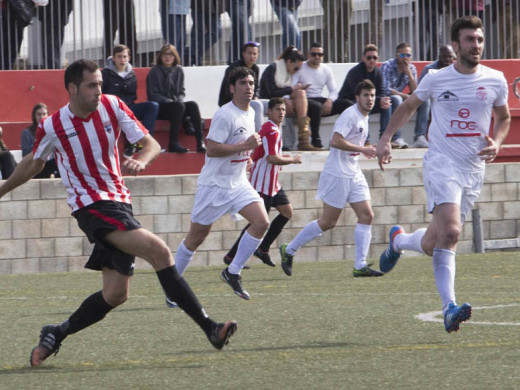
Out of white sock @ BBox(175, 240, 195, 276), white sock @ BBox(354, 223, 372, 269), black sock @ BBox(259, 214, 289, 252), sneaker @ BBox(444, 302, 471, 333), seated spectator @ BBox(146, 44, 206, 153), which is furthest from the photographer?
seated spectator @ BBox(146, 44, 206, 153)

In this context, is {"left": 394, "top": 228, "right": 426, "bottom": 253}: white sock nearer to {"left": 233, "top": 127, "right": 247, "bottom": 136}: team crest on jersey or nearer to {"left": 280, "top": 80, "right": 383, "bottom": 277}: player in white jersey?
{"left": 233, "top": 127, "right": 247, "bottom": 136}: team crest on jersey

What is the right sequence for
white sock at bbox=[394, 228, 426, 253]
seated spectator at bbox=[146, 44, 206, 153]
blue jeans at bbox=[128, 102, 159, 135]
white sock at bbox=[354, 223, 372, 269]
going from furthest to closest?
seated spectator at bbox=[146, 44, 206, 153], blue jeans at bbox=[128, 102, 159, 135], white sock at bbox=[354, 223, 372, 269], white sock at bbox=[394, 228, 426, 253]

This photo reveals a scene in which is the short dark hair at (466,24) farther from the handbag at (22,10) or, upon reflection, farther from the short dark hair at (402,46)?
the handbag at (22,10)

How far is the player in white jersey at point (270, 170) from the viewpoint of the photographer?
12.6 m

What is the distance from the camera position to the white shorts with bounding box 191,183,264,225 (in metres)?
9.91

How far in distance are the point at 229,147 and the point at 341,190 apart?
273 centimetres

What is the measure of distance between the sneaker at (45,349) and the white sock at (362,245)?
19.3ft

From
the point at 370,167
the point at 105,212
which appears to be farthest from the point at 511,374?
the point at 370,167

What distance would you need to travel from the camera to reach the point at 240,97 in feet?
32.9

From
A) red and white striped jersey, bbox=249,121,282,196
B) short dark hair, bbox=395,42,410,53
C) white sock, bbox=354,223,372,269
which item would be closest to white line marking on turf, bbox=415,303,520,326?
white sock, bbox=354,223,372,269

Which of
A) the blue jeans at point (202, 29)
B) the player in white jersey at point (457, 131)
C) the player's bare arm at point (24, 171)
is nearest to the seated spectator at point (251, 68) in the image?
the blue jeans at point (202, 29)

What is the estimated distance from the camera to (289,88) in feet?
52.2

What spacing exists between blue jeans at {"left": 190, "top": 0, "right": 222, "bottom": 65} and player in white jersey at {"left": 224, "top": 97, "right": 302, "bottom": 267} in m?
4.14

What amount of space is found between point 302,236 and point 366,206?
2.71ft
